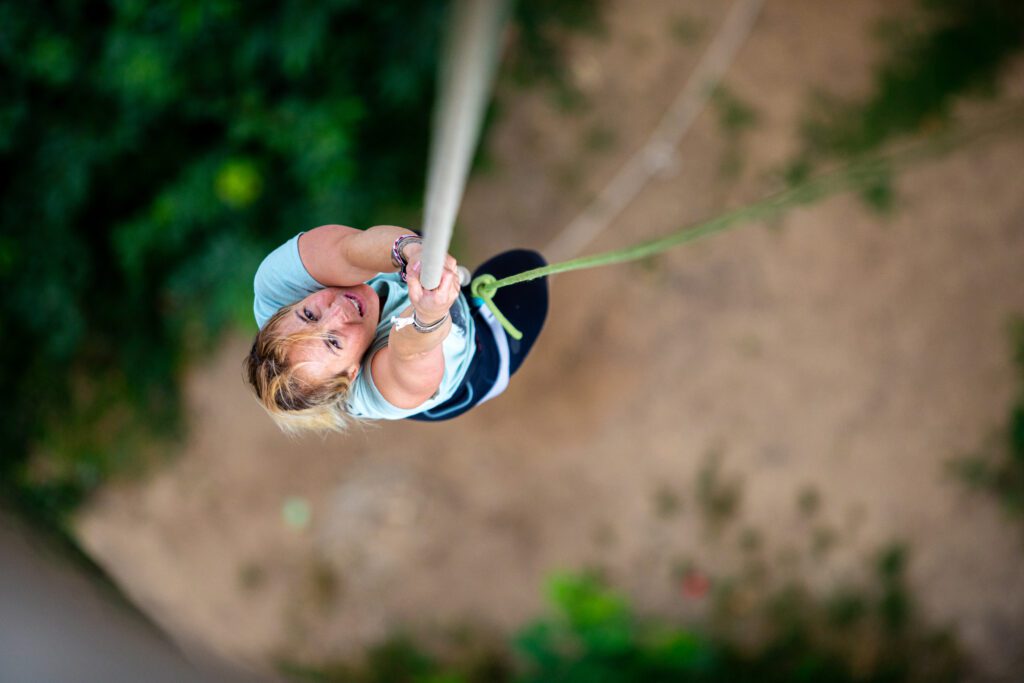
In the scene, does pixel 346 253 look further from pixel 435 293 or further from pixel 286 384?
pixel 435 293

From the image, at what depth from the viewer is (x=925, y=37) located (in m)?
3.30

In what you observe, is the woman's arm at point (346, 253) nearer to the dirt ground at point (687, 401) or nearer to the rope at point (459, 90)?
the rope at point (459, 90)

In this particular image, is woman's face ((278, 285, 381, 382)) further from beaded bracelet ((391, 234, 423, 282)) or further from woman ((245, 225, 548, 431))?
beaded bracelet ((391, 234, 423, 282))

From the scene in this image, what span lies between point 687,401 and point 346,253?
217 cm

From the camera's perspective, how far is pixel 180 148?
9.88 ft

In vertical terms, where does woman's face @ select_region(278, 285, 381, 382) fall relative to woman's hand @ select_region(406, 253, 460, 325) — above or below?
above

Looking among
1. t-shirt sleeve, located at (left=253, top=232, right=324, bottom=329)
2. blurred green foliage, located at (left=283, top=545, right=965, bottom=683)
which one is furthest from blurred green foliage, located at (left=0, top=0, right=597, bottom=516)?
blurred green foliage, located at (left=283, top=545, right=965, bottom=683)

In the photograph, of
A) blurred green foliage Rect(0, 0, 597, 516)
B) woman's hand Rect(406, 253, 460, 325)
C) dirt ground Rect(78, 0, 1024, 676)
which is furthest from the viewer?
dirt ground Rect(78, 0, 1024, 676)

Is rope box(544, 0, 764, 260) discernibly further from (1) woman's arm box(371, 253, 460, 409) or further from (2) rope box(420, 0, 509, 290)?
(2) rope box(420, 0, 509, 290)

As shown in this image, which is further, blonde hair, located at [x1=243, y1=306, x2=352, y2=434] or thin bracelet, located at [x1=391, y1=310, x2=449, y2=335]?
blonde hair, located at [x1=243, y1=306, x2=352, y2=434]

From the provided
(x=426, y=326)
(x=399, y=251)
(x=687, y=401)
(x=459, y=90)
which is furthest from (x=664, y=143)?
(x=459, y=90)

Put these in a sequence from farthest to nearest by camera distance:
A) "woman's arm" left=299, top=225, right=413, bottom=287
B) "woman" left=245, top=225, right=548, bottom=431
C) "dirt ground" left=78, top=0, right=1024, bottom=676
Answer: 1. "dirt ground" left=78, top=0, right=1024, bottom=676
2. "woman's arm" left=299, top=225, right=413, bottom=287
3. "woman" left=245, top=225, right=548, bottom=431

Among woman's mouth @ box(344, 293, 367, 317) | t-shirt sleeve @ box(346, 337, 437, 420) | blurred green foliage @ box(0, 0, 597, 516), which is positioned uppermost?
blurred green foliage @ box(0, 0, 597, 516)

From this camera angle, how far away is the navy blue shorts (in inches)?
63.0
